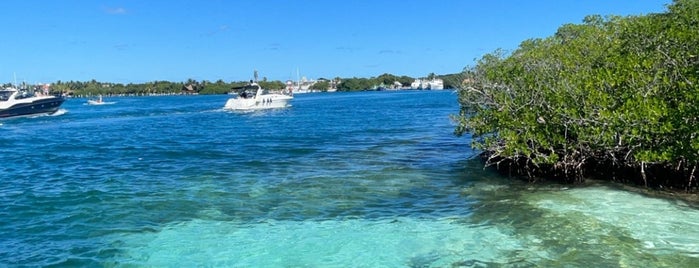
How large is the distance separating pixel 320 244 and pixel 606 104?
7374mm

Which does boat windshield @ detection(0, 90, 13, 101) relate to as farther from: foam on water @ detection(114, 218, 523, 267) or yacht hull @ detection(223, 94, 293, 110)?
foam on water @ detection(114, 218, 523, 267)

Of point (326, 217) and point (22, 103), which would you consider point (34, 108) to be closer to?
point (22, 103)

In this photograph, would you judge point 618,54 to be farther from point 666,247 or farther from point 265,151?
point 265,151

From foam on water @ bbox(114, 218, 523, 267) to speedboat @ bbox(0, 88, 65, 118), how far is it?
5206 cm

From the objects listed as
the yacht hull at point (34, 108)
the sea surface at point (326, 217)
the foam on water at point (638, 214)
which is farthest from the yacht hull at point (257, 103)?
the foam on water at point (638, 214)

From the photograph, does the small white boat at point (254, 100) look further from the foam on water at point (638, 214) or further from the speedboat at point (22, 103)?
the foam on water at point (638, 214)

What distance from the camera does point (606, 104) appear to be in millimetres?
12359

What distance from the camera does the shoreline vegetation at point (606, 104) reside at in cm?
1162

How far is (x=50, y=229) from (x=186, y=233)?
318 centimetres

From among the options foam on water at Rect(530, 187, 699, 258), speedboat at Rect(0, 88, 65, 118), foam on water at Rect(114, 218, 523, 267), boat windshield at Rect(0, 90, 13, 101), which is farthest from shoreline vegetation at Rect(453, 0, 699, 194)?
boat windshield at Rect(0, 90, 13, 101)

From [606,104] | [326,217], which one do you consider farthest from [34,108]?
[606,104]

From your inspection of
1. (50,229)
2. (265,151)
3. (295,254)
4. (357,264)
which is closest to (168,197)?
(50,229)

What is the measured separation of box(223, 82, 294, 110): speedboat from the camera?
232ft

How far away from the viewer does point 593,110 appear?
12.5 m
